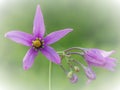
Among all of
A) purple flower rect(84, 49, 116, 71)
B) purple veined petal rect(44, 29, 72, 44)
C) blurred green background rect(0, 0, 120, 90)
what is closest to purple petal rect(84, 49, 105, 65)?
purple flower rect(84, 49, 116, 71)

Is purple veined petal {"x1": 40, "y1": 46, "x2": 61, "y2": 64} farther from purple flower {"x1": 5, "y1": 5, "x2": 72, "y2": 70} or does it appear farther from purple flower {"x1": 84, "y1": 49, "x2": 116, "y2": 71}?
purple flower {"x1": 84, "y1": 49, "x2": 116, "y2": 71}

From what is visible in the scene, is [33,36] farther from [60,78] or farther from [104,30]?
[104,30]

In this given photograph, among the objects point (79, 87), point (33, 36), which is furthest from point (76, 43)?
point (33, 36)

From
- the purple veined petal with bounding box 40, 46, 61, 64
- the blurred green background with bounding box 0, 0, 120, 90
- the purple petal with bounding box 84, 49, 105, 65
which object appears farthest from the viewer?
the blurred green background with bounding box 0, 0, 120, 90

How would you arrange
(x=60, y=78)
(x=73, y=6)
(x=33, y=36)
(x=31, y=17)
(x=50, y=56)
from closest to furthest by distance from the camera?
(x=50, y=56) → (x=33, y=36) → (x=60, y=78) → (x=31, y=17) → (x=73, y=6)

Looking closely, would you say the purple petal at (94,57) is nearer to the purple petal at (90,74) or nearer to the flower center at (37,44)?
the purple petal at (90,74)

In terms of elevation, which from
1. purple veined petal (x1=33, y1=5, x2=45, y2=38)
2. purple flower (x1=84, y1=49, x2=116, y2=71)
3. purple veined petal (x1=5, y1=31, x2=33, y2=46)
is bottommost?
purple flower (x1=84, y1=49, x2=116, y2=71)

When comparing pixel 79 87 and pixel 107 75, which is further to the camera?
pixel 107 75

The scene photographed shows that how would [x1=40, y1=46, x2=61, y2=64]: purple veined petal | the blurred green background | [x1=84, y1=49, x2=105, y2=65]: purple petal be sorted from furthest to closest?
the blurred green background < [x1=84, y1=49, x2=105, y2=65]: purple petal < [x1=40, y1=46, x2=61, y2=64]: purple veined petal
